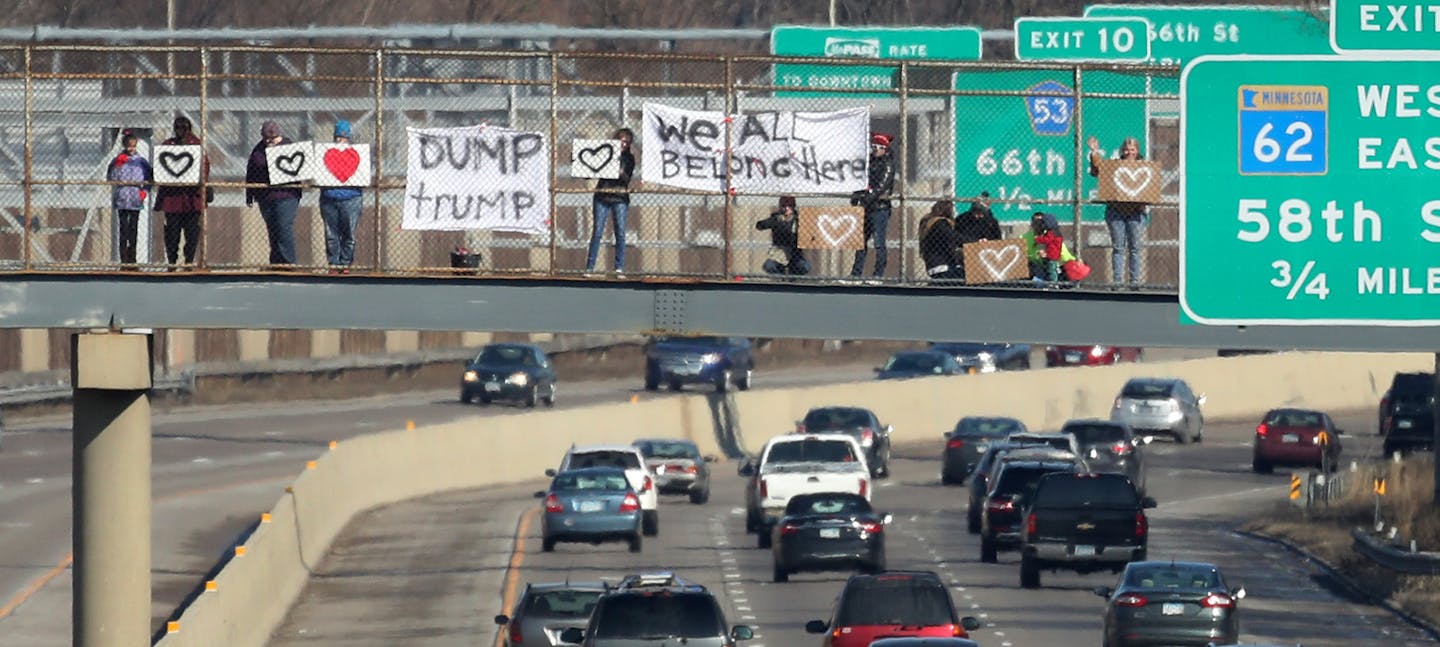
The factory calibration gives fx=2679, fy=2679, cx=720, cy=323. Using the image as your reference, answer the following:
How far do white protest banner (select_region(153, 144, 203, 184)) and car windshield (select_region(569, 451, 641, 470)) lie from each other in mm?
21272

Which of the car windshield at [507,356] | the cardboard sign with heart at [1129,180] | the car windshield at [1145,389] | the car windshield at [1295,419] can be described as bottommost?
the car windshield at [1295,419]

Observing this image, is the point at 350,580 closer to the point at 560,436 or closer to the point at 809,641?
the point at 809,641

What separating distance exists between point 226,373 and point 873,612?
41758 mm

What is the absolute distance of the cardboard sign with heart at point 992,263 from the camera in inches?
859

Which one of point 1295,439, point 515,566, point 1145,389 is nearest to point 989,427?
point 1295,439

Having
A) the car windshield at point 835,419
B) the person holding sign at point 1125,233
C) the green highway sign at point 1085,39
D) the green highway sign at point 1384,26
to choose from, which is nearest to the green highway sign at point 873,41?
the green highway sign at point 1085,39

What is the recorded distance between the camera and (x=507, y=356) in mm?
63250

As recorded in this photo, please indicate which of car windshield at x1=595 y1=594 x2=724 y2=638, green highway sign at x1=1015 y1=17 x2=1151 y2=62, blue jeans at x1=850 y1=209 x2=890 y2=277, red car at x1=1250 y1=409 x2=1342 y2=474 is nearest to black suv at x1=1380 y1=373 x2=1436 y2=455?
red car at x1=1250 y1=409 x2=1342 y2=474

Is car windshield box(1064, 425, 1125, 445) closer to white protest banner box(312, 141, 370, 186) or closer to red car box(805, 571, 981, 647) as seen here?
red car box(805, 571, 981, 647)

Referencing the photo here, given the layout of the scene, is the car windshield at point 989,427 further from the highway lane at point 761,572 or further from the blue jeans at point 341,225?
the blue jeans at point 341,225

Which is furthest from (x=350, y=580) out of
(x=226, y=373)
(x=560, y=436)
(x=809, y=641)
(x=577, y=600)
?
(x=226, y=373)

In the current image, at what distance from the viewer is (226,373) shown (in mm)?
66312

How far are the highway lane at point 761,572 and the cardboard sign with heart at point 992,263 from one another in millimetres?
10116

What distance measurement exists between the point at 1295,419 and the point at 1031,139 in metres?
28.8
